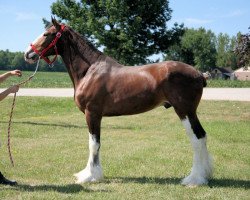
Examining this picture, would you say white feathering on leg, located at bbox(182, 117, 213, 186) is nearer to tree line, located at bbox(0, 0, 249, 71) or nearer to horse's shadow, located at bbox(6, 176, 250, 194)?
horse's shadow, located at bbox(6, 176, 250, 194)

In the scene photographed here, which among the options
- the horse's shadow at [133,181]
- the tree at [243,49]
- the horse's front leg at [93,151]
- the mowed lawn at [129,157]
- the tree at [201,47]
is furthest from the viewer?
the tree at [201,47]

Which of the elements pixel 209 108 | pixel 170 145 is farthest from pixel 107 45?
pixel 170 145

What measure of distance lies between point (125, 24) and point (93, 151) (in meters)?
29.2

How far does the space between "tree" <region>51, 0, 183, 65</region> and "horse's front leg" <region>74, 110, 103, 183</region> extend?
1070 inches

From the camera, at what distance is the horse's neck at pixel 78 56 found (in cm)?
629

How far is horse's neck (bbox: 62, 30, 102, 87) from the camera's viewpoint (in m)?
6.29

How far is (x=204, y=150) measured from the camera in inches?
231

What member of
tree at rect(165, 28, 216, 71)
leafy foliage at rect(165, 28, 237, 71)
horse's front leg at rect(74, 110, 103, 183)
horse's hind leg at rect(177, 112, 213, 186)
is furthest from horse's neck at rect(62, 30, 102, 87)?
tree at rect(165, 28, 216, 71)

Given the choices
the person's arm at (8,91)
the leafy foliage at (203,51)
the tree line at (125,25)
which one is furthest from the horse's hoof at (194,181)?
the leafy foliage at (203,51)

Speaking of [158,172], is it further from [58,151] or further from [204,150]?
[58,151]

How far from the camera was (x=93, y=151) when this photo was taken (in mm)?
6098

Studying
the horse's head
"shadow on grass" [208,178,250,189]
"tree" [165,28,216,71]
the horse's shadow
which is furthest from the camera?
"tree" [165,28,216,71]

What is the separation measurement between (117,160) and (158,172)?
1.16m

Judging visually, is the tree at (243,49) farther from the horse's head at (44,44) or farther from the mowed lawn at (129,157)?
the horse's head at (44,44)
